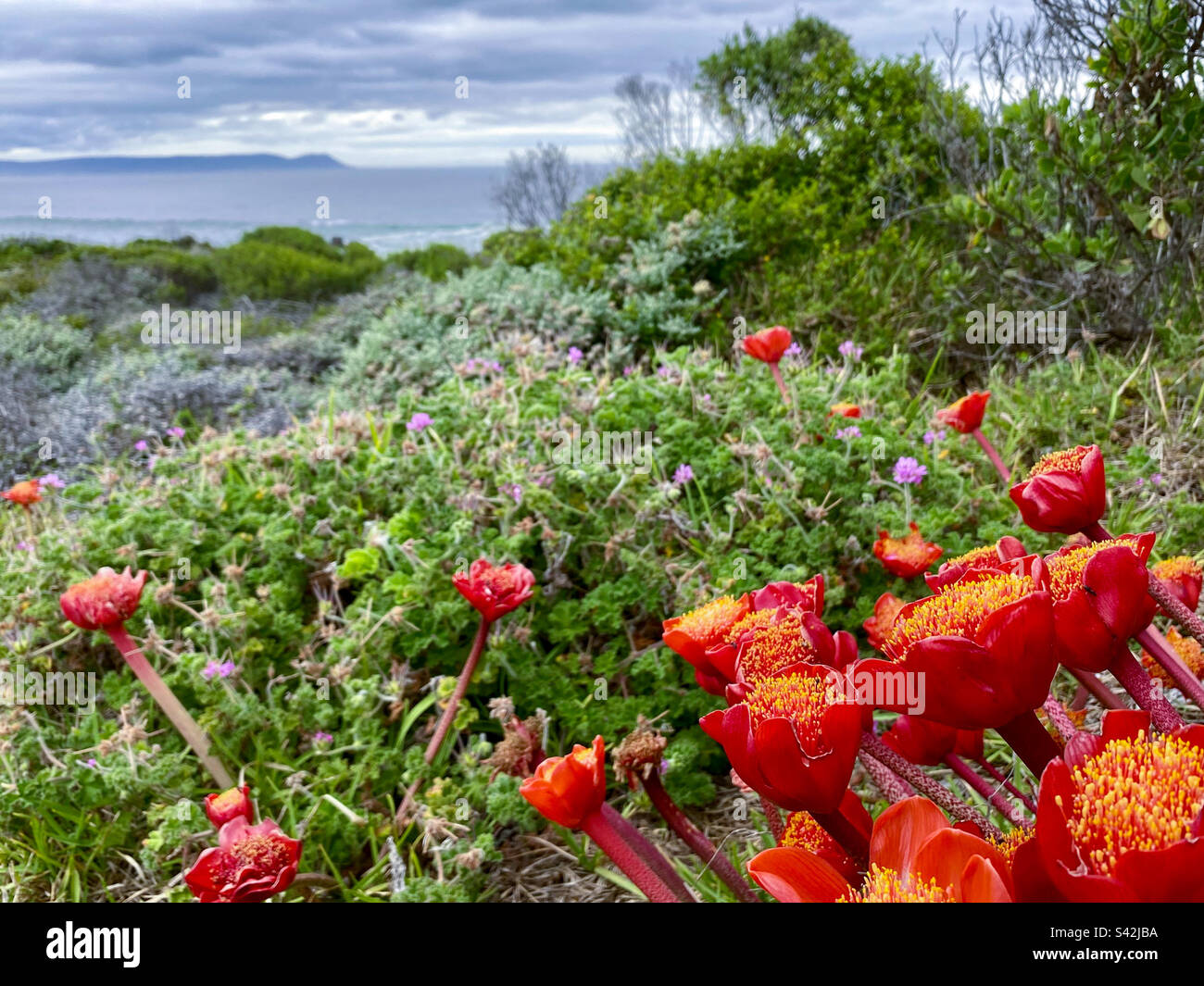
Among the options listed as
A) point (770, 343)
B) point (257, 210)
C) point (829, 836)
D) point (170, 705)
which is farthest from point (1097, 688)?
point (257, 210)

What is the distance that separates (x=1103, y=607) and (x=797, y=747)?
0.25 meters

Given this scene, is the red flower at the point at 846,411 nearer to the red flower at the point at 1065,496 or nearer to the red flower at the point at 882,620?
the red flower at the point at 882,620

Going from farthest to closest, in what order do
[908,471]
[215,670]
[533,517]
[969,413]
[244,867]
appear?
[533,517] → [908,471] → [969,413] → [215,670] → [244,867]

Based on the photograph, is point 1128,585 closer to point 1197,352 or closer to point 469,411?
point 469,411

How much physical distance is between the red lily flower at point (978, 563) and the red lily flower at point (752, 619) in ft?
0.34

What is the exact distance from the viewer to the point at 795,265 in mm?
5953

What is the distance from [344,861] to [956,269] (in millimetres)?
4113

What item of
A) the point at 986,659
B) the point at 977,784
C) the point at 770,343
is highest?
the point at 770,343

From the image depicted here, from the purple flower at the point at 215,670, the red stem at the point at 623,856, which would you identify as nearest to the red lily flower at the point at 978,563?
the red stem at the point at 623,856

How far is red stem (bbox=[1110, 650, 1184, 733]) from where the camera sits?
2.37 ft

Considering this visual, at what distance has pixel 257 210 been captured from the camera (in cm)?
998

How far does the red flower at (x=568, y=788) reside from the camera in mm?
852

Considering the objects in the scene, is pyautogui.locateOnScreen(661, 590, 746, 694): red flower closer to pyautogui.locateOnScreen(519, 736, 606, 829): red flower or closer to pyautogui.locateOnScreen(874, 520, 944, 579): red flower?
pyautogui.locateOnScreen(519, 736, 606, 829): red flower

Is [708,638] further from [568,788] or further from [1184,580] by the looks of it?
[1184,580]
